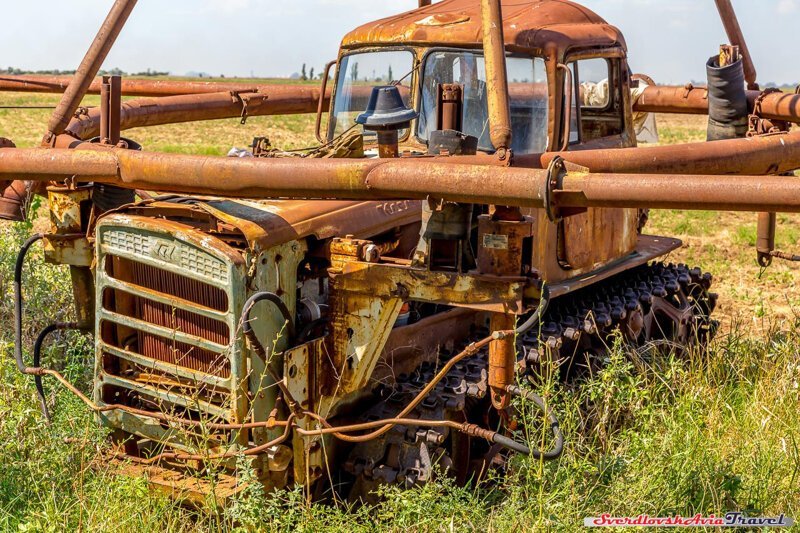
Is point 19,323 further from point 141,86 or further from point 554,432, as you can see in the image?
point 141,86

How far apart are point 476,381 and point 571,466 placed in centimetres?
72

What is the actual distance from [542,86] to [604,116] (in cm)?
118

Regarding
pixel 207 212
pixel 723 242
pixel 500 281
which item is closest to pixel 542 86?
pixel 500 281

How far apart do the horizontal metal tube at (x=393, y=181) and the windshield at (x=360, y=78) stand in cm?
201

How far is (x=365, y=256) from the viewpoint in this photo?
514 cm

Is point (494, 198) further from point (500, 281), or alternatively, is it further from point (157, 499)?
point (157, 499)

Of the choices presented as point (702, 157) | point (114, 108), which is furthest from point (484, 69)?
point (114, 108)

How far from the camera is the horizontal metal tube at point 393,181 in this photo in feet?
13.4

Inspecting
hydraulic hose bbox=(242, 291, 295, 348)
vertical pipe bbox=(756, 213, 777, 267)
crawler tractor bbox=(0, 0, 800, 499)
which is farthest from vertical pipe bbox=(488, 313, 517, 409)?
vertical pipe bbox=(756, 213, 777, 267)

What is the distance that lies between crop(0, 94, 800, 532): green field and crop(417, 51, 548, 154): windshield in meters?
1.44

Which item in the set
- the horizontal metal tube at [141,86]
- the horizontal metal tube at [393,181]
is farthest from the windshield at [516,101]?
the horizontal metal tube at [141,86]

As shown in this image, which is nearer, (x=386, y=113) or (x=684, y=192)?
(x=684, y=192)

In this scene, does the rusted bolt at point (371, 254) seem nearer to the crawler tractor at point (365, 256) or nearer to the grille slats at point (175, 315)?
the crawler tractor at point (365, 256)

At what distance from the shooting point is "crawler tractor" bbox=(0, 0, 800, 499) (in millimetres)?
4730
